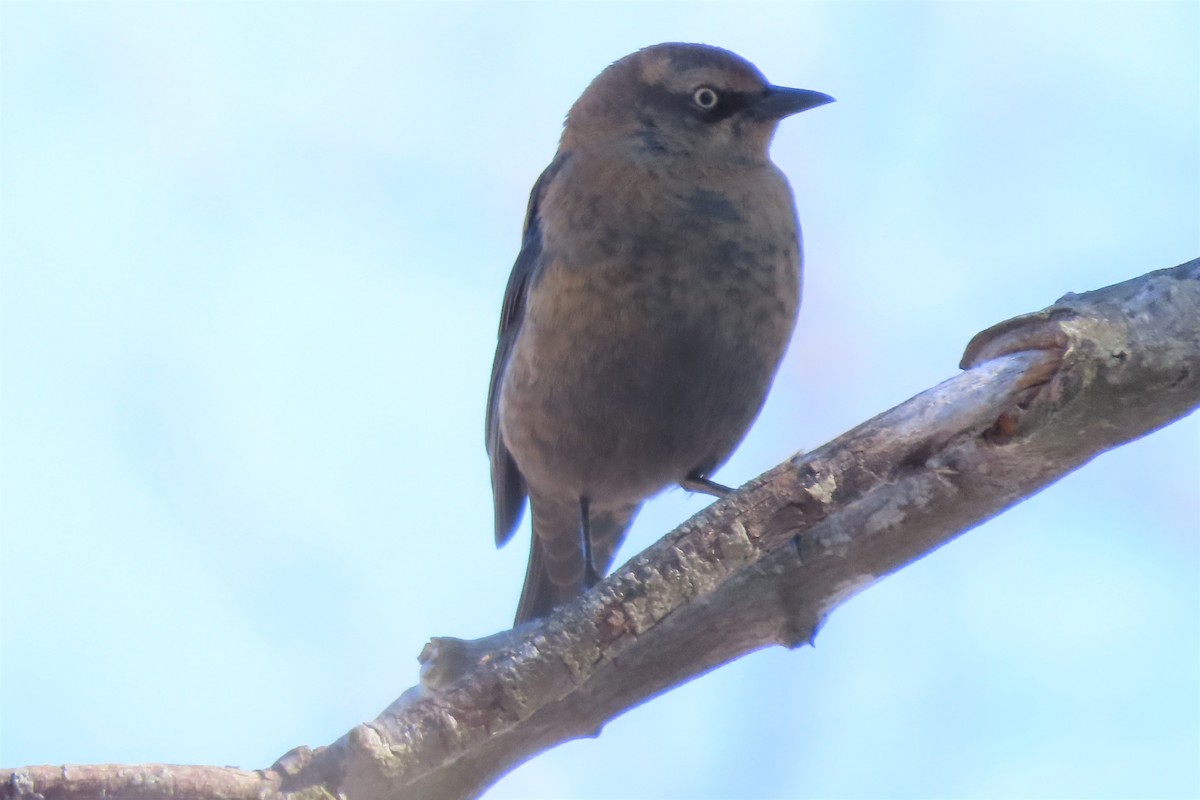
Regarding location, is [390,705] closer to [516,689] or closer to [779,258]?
[516,689]

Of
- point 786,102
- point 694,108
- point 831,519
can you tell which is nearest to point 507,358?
point 694,108

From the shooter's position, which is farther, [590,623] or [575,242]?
[575,242]

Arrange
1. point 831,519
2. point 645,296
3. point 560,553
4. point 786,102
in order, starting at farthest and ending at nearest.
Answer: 1. point 560,553
2. point 786,102
3. point 645,296
4. point 831,519

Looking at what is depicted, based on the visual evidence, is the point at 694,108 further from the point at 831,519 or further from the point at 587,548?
the point at 831,519

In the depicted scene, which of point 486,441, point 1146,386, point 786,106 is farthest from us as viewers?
point 486,441

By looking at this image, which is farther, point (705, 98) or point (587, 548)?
point (587, 548)

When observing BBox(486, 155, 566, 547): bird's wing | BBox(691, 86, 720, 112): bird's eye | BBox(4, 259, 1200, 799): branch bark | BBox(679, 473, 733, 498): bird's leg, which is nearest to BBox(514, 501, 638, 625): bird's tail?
BBox(486, 155, 566, 547): bird's wing

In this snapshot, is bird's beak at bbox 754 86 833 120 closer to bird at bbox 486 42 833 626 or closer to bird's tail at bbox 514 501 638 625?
bird at bbox 486 42 833 626

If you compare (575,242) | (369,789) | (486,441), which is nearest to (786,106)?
(575,242)
